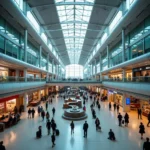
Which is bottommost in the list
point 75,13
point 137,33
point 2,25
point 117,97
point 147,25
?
point 117,97

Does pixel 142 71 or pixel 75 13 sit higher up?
pixel 75 13

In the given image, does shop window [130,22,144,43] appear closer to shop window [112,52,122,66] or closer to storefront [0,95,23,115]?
shop window [112,52,122,66]

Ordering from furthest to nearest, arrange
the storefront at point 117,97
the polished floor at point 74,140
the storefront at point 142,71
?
the storefront at point 117,97
the storefront at point 142,71
the polished floor at point 74,140

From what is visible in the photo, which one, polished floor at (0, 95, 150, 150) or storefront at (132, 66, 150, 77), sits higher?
storefront at (132, 66, 150, 77)

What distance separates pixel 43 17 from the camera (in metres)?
23.1

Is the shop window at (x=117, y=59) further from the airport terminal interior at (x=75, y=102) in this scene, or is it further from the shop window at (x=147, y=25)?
the shop window at (x=147, y=25)

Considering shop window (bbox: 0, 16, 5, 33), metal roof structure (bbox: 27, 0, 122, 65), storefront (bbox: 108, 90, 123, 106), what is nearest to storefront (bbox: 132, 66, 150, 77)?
storefront (bbox: 108, 90, 123, 106)

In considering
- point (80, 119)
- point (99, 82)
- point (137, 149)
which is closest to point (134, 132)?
point (137, 149)

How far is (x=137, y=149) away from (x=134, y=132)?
132 inches

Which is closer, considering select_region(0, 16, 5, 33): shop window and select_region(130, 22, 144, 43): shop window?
select_region(0, 16, 5, 33): shop window

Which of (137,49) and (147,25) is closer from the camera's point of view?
(147,25)

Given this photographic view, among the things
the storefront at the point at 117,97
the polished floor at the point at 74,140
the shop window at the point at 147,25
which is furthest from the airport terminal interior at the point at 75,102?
the storefront at the point at 117,97

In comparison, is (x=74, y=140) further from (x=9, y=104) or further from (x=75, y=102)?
(x=75, y=102)

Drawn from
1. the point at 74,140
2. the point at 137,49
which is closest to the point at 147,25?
the point at 137,49
